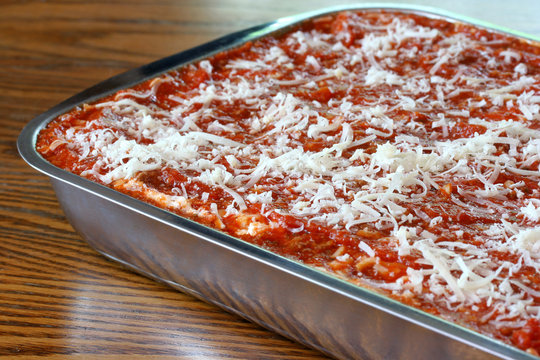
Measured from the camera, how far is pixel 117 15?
3.49m

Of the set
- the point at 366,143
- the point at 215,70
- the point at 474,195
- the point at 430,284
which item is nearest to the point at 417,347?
the point at 430,284

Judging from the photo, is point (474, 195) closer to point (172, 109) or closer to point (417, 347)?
point (417, 347)

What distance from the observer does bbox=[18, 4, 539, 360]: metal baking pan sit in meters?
1.21

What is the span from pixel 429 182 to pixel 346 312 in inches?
18.1

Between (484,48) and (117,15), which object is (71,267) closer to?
(484,48)

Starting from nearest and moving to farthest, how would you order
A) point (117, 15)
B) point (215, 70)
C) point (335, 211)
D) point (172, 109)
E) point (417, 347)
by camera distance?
point (417, 347) < point (335, 211) < point (172, 109) < point (215, 70) < point (117, 15)

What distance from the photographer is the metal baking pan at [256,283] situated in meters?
1.21

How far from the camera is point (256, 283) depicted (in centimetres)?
143

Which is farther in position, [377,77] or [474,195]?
[377,77]

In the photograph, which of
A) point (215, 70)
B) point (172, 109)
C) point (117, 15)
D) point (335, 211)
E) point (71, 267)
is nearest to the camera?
point (335, 211)

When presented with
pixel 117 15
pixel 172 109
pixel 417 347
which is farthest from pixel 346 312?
pixel 117 15

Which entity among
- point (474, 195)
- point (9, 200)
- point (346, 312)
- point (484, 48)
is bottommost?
point (9, 200)

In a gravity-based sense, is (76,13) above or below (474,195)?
below

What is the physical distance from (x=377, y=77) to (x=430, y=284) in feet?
3.25
